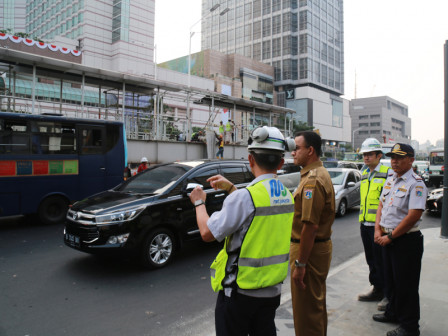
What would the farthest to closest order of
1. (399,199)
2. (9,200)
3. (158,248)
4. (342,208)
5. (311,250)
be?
(342,208), (9,200), (158,248), (399,199), (311,250)

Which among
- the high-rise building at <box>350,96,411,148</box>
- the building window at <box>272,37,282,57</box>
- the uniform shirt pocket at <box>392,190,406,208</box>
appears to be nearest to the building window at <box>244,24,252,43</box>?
the building window at <box>272,37,282,57</box>

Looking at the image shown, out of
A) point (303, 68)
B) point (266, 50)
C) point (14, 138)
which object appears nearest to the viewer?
point (14, 138)

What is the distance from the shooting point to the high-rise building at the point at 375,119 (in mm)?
122250

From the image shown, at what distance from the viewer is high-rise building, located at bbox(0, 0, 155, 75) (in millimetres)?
62750

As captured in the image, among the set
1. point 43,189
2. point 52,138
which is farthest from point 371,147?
point 52,138

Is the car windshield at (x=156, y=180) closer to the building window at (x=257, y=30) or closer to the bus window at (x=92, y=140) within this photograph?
the bus window at (x=92, y=140)

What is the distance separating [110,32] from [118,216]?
230 ft

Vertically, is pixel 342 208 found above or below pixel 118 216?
below

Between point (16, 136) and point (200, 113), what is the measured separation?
5100 cm

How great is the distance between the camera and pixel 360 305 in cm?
391

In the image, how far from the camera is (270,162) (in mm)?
2145

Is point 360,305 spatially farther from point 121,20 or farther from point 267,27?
point 267,27

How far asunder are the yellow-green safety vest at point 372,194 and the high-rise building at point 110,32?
2412 inches

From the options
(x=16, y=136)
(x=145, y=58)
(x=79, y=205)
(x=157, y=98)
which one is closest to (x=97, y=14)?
(x=145, y=58)
